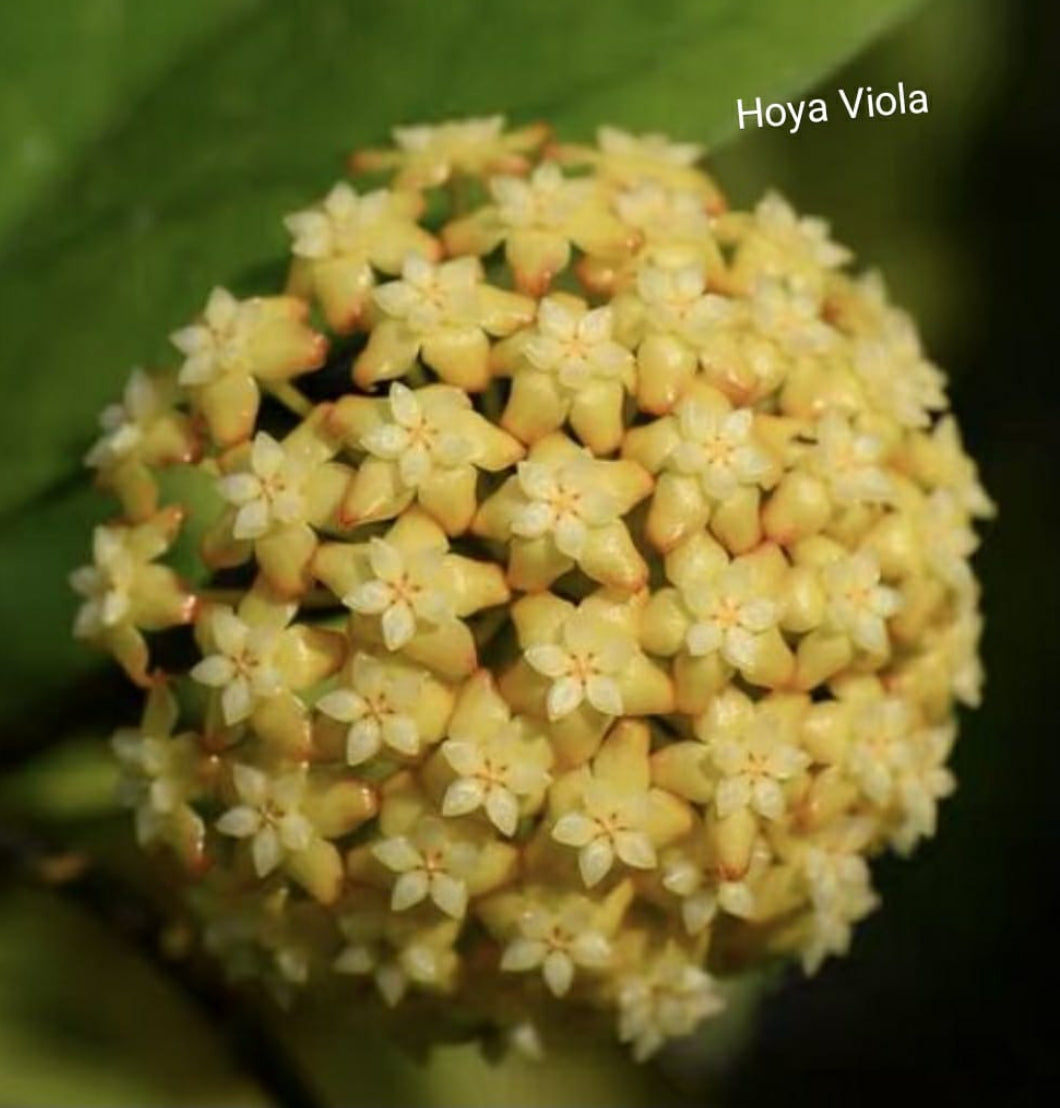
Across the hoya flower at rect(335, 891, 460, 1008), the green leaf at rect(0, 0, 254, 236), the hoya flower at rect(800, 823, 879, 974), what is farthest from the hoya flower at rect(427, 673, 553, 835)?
the green leaf at rect(0, 0, 254, 236)

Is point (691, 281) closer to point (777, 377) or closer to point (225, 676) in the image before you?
point (777, 377)

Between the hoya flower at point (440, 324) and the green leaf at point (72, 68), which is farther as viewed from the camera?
the green leaf at point (72, 68)

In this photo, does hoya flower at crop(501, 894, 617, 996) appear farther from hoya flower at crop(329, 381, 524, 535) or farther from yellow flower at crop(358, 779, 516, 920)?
hoya flower at crop(329, 381, 524, 535)


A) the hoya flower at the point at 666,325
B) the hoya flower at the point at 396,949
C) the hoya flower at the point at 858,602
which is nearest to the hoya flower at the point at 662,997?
the hoya flower at the point at 396,949

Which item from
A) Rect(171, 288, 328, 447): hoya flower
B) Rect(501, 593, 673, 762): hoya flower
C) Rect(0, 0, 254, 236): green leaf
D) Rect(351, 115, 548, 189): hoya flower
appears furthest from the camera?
Rect(0, 0, 254, 236): green leaf

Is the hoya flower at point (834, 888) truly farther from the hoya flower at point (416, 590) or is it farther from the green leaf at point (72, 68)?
the green leaf at point (72, 68)

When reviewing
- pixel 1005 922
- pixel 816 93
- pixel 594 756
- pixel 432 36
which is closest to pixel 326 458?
pixel 594 756

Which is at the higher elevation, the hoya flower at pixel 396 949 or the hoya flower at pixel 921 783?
the hoya flower at pixel 921 783

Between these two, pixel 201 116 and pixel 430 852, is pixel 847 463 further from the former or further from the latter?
pixel 201 116
